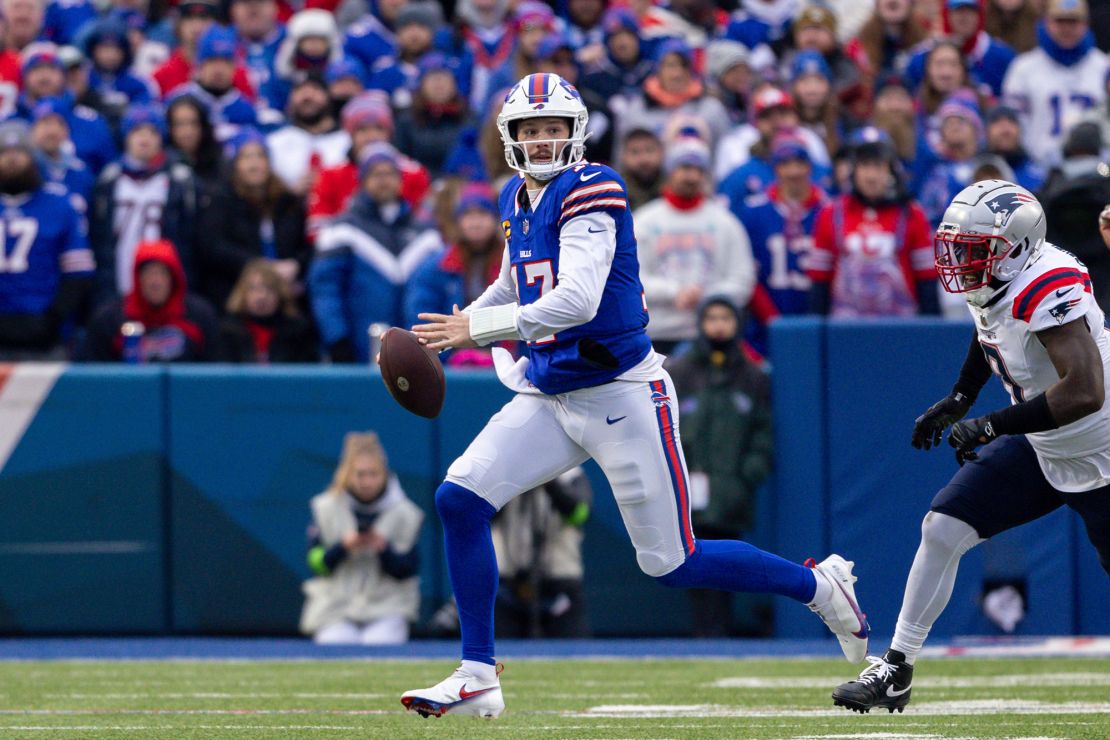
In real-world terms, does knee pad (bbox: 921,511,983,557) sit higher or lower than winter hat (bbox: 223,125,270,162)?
lower

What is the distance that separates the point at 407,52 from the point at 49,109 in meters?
2.40

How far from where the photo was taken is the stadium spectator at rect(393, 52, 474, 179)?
407 inches

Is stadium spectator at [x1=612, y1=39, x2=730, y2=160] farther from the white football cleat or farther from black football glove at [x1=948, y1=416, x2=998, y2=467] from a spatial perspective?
the white football cleat

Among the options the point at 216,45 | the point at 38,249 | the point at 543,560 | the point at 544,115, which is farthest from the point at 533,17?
the point at 544,115

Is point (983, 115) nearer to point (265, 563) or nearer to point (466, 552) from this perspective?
point (265, 563)

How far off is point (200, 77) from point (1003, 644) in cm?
557

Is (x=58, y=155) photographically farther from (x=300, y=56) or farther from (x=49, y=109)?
(x=300, y=56)

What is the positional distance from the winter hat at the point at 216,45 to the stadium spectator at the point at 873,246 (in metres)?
3.77

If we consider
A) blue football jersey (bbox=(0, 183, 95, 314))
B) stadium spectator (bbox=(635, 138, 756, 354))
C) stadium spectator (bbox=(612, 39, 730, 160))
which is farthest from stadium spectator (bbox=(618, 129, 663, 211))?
blue football jersey (bbox=(0, 183, 95, 314))

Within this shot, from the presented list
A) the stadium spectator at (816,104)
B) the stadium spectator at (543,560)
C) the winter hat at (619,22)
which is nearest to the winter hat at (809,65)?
the stadium spectator at (816,104)

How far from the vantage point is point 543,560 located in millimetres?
8562

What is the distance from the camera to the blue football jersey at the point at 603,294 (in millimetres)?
5215

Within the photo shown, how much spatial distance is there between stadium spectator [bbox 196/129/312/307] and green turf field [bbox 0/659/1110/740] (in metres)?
2.54

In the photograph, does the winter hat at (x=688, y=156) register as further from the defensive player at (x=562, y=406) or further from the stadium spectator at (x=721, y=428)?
the defensive player at (x=562, y=406)
